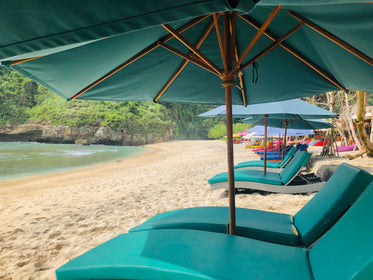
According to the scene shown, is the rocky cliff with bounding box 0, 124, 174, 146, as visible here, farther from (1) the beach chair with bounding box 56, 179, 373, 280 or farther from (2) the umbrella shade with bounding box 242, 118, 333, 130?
(1) the beach chair with bounding box 56, 179, 373, 280

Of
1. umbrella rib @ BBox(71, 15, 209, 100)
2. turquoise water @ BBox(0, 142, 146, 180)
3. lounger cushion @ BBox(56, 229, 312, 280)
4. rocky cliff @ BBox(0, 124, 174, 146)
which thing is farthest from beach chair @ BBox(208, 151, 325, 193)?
rocky cliff @ BBox(0, 124, 174, 146)

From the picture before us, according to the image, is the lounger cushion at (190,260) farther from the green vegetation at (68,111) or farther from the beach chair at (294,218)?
the green vegetation at (68,111)

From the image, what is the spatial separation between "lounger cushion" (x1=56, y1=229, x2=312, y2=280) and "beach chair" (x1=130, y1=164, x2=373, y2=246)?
0.29m

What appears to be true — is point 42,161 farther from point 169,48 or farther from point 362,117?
point 362,117

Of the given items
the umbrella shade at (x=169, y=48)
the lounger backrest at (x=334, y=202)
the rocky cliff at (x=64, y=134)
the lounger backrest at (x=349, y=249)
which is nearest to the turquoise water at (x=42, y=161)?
the umbrella shade at (x=169, y=48)

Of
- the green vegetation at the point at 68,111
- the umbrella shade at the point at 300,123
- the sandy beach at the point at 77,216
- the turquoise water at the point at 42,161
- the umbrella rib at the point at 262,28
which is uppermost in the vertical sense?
the green vegetation at the point at 68,111

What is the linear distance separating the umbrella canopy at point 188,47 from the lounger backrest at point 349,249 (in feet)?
2.59

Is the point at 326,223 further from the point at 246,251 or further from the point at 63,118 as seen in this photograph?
the point at 63,118

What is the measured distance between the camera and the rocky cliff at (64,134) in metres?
36.8

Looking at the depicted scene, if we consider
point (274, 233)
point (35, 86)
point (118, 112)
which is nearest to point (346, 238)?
point (274, 233)

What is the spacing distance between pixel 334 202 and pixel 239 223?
89 centimetres

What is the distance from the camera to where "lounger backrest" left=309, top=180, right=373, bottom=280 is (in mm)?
1041

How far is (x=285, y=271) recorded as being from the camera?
1392mm

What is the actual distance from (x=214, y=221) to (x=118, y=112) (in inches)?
1608
